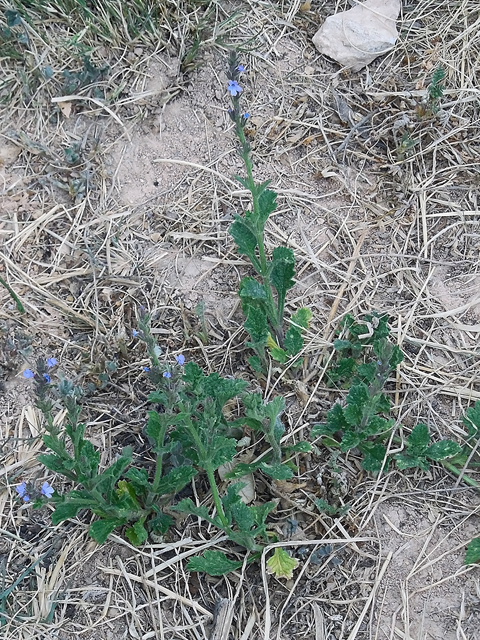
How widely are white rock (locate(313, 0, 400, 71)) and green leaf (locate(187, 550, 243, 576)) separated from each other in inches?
83.4

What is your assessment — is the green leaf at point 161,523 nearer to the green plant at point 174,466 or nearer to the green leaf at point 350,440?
the green plant at point 174,466

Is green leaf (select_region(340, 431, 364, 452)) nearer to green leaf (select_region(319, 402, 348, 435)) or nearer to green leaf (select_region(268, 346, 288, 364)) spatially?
green leaf (select_region(319, 402, 348, 435))

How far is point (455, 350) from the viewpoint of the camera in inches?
97.0

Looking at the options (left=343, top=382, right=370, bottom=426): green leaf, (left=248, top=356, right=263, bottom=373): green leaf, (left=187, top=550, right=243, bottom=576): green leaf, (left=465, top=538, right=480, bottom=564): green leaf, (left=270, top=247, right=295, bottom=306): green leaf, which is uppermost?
(left=270, top=247, right=295, bottom=306): green leaf

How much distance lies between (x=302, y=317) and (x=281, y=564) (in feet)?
2.81

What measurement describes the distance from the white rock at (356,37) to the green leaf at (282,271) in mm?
1106

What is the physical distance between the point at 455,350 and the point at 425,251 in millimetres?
426

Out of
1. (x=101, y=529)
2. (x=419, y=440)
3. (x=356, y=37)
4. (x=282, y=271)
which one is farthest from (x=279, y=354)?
(x=356, y=37)

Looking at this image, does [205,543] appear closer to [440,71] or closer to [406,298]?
[406,298]

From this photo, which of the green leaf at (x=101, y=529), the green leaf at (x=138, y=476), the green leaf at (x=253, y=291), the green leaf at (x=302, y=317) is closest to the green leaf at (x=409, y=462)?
the green leaf at (x=302, y=317)

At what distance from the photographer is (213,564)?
2.03 m

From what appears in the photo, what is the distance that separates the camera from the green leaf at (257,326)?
232cm

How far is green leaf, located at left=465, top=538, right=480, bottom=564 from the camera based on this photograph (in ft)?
6.77

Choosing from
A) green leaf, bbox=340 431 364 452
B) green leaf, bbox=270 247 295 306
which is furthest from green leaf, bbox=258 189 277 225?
green leaf, bbox=340 431 364 452
